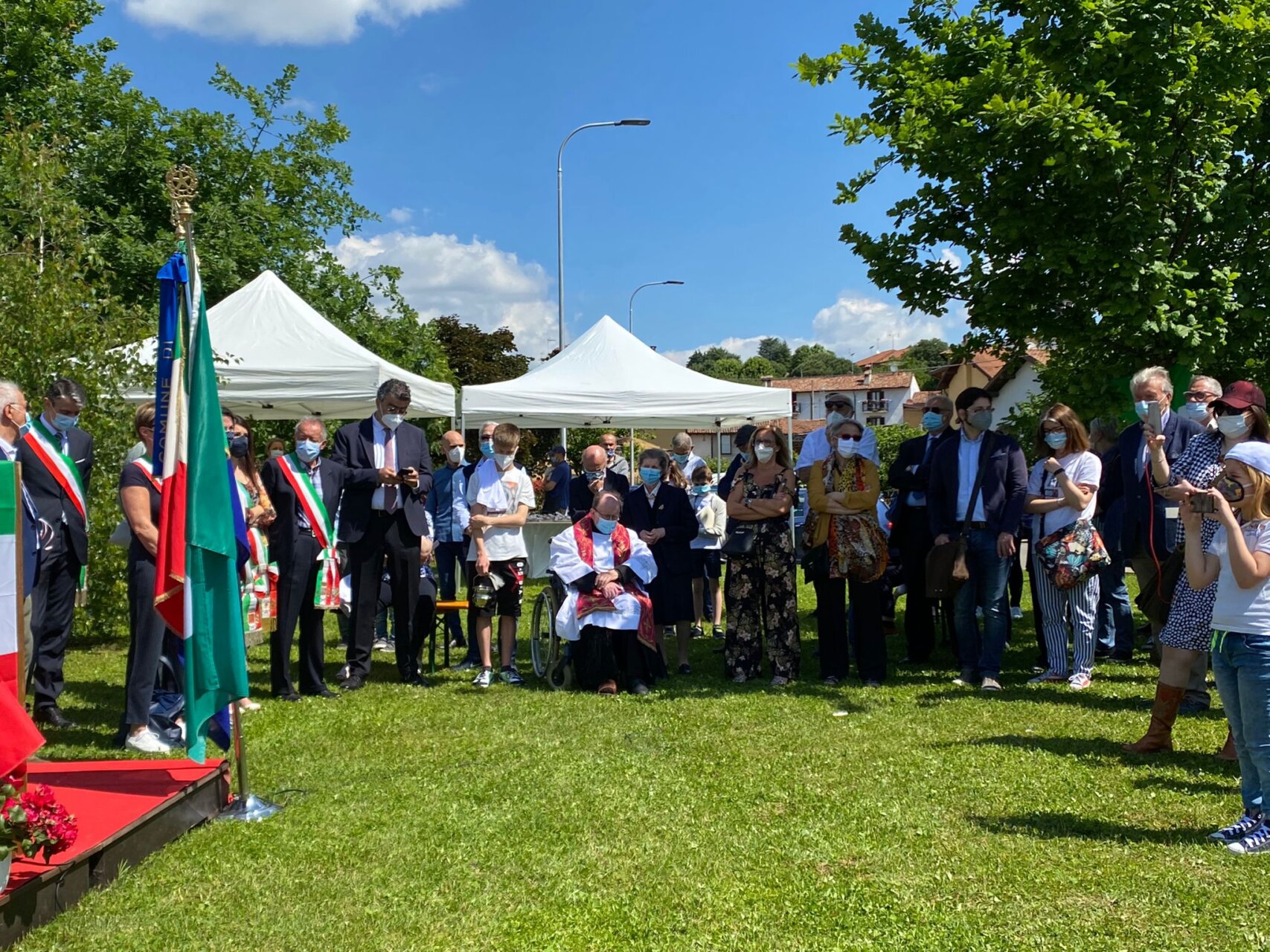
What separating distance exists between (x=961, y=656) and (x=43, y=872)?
6362 millimetres

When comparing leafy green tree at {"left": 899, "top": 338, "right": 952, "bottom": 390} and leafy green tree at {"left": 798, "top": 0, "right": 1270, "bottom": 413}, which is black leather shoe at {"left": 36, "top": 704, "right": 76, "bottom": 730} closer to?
leafy green tree at {"left": 798, "top": 0, "right": 1270, "bottom": 413}

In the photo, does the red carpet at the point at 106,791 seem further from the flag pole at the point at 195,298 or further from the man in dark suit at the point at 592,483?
the man in dark suit at the point at 592,483

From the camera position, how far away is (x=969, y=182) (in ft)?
29.2

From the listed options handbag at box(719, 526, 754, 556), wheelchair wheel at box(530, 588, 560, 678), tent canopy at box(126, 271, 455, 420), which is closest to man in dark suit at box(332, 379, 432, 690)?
wheelchair wheel at box(530, 588, 560, 678)

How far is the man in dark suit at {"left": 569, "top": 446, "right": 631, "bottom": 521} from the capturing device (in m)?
8.58

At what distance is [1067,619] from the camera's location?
7.89 metres

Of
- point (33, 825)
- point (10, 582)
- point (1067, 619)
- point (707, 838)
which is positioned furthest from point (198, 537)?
point (1067, 619)

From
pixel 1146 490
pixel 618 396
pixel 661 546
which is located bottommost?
pixel 661 546

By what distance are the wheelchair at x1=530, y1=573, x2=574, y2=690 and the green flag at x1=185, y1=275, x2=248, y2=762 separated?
11.5 ft

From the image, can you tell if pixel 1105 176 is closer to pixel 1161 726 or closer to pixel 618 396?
pixel 1161 726

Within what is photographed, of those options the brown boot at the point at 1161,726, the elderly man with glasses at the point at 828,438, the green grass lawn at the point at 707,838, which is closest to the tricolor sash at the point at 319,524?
the green grass lawn at the point at 707,838

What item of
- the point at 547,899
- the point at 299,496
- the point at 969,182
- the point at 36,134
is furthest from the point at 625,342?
the point at 547,899

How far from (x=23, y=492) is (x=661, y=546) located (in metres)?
4.74

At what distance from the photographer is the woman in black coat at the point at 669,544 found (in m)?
8.94
